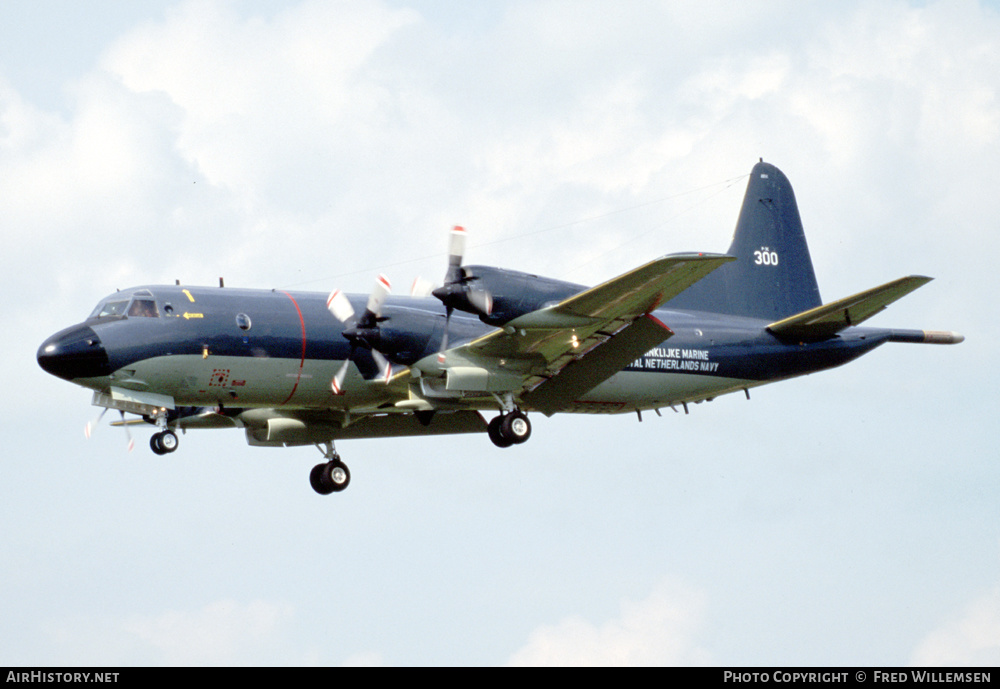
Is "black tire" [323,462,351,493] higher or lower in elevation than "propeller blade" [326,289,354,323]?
lower

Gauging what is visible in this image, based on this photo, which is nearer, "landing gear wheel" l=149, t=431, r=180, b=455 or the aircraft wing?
the aircraft wing

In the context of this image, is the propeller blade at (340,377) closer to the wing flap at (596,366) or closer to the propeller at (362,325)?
the propeller at (362,325)

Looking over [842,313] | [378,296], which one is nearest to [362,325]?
[378,296]

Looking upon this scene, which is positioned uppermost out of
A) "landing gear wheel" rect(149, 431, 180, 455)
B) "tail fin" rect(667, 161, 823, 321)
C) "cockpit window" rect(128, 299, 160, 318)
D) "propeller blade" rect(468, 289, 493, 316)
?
"tail fin" rect(667, 161, 823, 321)

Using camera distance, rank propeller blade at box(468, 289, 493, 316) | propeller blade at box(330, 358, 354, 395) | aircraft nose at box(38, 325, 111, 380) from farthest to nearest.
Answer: propeller blade at box(330, 358, 354, 395)
propeller blade at box(468, 289, 493, 316)
aircraft nose at box(38, 325, 111, 380)

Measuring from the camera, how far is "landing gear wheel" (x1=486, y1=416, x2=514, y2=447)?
27.3 metres

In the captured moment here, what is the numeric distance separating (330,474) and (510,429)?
5469 millimetres

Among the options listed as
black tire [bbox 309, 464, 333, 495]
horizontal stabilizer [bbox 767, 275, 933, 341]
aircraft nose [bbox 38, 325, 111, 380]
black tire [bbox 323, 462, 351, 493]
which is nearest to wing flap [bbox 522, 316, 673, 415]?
horizontal stabilizer [bbox 767, 275, 933, 341]

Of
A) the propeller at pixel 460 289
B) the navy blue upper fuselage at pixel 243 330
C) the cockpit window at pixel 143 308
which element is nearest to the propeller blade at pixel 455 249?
the propeller at pixel 460 289

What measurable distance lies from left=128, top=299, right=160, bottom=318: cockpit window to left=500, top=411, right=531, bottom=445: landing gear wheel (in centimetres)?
722

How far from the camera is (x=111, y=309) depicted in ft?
86.5

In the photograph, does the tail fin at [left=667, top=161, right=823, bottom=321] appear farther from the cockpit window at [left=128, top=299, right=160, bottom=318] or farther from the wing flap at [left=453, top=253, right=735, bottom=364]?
the cockpit window at [left=128, top=299, right=160, bottom=318]
